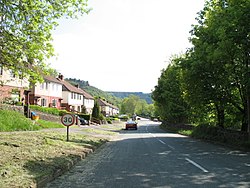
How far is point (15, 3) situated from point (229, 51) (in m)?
12.3

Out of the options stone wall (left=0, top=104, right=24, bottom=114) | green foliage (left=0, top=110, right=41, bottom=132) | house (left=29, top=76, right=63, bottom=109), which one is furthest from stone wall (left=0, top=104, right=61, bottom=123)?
house (left=29, top=76, right=63, bottom=109)

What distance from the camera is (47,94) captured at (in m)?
54.6

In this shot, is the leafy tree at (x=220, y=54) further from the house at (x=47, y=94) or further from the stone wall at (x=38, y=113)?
the house at (x=47, y=94)

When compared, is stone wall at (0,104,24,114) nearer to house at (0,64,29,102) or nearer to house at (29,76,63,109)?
house at (0,64,29,102)

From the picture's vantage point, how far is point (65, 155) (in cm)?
1153

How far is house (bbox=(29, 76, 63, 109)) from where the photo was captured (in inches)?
1972

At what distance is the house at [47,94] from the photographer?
50094 millimetres

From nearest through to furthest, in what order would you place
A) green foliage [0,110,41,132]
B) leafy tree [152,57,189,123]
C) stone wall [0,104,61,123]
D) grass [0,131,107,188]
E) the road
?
grass [0,131,107,188] → the road → green foliage [0,110,41,132] → stone wall [0,104,61,123] → leafy tree [152,57,189,123]

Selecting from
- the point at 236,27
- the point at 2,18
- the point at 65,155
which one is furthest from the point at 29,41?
the point at 236,27

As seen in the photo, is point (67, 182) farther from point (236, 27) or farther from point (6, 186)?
point (236, 27)

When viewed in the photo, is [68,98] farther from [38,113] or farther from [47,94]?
[38,113]

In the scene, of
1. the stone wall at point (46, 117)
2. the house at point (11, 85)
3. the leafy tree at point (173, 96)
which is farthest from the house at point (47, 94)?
the leafy tree at point (173, 96)

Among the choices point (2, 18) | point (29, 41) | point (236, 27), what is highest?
point (236, 27)

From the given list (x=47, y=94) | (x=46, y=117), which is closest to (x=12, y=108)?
(x=46, y=117)
